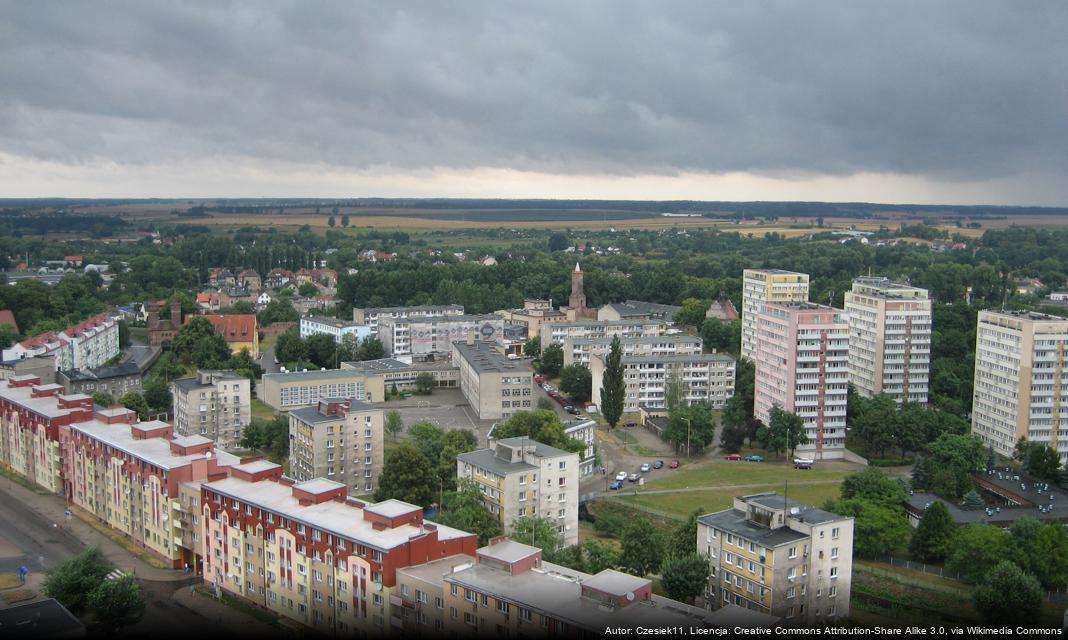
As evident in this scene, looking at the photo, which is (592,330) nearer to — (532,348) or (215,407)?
(532,348)

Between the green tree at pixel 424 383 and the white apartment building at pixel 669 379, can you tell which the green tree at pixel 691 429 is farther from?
the green tree at pixel 424 383

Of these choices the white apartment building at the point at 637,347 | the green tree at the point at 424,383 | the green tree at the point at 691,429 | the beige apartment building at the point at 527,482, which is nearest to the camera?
the beige apartment building at the point at 527,482

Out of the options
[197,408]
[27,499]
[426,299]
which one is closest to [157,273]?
[426,299]

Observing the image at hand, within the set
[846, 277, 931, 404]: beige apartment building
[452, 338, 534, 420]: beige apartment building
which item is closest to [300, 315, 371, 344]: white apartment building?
[452, 338, 534, 420]: beige apartment building

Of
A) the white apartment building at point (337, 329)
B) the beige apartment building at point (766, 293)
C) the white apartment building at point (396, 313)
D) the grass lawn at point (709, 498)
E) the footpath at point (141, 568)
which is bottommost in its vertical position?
the grass lawn at point (709, 498)

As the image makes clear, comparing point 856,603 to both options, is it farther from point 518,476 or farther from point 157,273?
point 157,273

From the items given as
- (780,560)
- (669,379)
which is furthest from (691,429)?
(780,560)

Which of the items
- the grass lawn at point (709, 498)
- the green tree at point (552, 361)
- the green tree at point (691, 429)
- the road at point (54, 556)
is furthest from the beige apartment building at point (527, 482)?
the green tree at point (552, 361)
